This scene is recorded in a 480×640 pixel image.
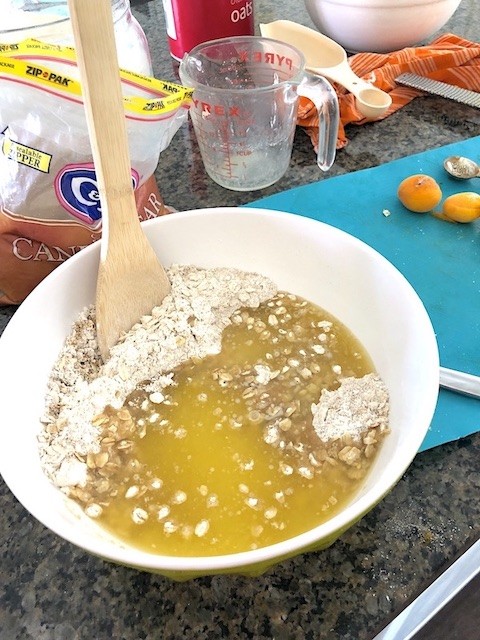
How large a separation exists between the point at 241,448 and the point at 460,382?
25 cm

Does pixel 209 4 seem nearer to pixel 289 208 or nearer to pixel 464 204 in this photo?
pixel 289 208

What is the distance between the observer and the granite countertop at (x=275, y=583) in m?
0.49

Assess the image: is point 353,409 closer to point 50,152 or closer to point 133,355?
point 133,355

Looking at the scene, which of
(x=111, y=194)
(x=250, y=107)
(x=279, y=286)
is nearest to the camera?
(x=111, y=194)

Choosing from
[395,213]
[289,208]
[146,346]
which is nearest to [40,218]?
[146,346]

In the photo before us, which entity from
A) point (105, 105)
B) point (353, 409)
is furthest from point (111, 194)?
point (353, 409)

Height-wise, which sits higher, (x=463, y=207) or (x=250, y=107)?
(x=250, y=107)

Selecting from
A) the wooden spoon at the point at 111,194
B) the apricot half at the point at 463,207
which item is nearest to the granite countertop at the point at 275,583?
the wooden spoon at the point at 111,194

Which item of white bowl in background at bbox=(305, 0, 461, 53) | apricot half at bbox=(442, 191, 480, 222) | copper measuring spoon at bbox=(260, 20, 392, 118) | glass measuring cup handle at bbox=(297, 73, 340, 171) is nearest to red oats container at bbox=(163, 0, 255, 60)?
copper measuring spoon at bbox=(260, 20, 392, 118)

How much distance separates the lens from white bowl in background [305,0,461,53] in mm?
1077

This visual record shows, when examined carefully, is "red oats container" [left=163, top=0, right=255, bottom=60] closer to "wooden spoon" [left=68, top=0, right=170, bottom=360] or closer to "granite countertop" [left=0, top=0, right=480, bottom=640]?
"wooden spoon" [left=68, top=0, right=170, bottom=360]

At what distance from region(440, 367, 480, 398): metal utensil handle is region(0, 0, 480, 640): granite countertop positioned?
0.15ft

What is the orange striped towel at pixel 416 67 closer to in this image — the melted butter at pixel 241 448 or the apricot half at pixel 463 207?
the apricot half at pixel 463 207

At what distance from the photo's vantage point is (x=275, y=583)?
0.51 metres
